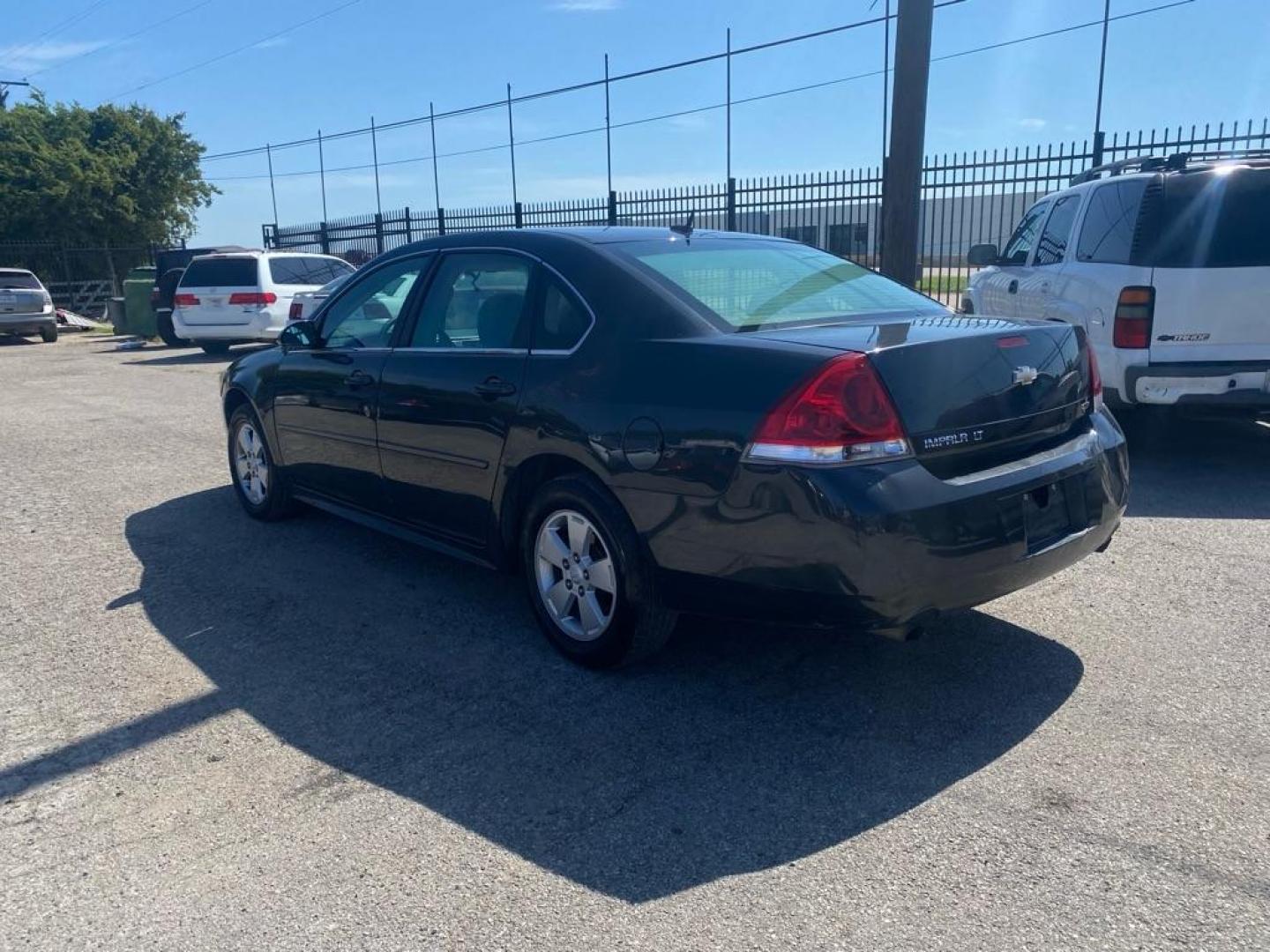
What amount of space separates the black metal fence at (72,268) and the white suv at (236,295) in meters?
16.6

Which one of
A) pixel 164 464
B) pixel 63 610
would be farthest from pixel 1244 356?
pixel 164 464

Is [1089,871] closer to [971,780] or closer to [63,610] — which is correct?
[971,780]

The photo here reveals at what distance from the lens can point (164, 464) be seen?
328 inches

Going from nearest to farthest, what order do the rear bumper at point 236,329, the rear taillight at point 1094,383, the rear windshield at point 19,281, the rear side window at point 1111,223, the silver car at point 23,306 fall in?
the rear taillight at point 1094,383, the rear side window at point 1111,223, the rear bumper at point 236,329, the silver car at point 23,306, the rear windshield at point 19,281

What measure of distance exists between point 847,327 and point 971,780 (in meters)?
1.58

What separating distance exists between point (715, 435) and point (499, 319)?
1.40m

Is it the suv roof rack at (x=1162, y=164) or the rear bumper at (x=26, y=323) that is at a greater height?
the suv roof rack at (x=1162, y=164)

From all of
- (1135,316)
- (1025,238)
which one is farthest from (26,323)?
(1135,316)

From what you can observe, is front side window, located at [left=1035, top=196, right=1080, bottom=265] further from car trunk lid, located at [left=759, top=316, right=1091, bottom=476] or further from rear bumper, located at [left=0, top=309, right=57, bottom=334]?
rear bumper, located at [left=0, top=309, right=57, bottom=334]

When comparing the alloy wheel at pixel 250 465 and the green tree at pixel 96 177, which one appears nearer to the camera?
the alloy wheel at pixel 250 465

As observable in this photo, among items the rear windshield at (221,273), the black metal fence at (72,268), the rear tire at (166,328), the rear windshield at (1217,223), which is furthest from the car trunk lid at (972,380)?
the black metal fence at (72,268)

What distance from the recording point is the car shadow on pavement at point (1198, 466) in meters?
6.14

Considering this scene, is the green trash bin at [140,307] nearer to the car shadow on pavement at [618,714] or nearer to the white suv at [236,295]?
the white suv at [236,295]

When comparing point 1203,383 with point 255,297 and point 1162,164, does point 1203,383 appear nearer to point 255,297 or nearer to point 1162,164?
point 1162,164
